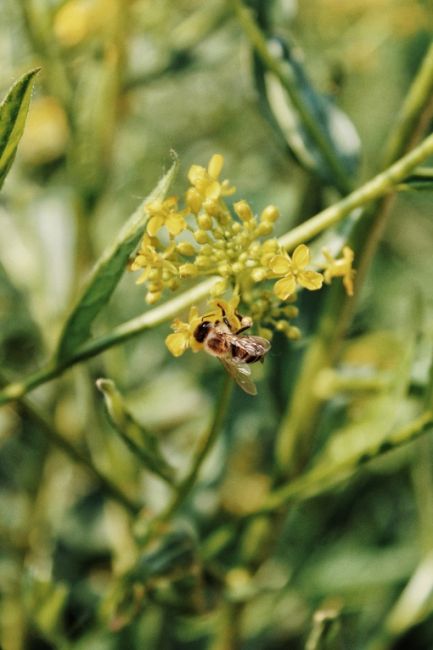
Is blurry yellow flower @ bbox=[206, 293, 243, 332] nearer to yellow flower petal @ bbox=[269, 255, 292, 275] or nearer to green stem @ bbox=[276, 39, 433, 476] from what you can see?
yellow flower petal @ bbox=[269, 255, 292, 275]

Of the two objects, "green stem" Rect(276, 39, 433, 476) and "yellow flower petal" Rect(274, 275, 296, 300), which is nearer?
"yellow flower petal" Rect(274, 275, 296, 300)

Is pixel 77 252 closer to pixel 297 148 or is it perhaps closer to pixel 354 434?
pixel 297 148

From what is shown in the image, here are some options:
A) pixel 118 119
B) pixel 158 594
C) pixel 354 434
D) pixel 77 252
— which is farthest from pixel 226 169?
pixel 158 594

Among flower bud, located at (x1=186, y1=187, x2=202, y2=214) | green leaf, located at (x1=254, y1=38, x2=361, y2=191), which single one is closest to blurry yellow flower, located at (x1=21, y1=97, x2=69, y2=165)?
green leaf, located at (x1=254, y1=38, x2=361, y2=191)

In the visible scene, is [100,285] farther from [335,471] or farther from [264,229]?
[335,471]

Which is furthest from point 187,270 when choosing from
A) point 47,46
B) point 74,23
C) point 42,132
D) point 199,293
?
point 42,132

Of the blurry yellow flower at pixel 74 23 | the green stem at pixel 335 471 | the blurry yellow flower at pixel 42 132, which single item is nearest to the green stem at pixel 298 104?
the green stem at pixel 335 471
